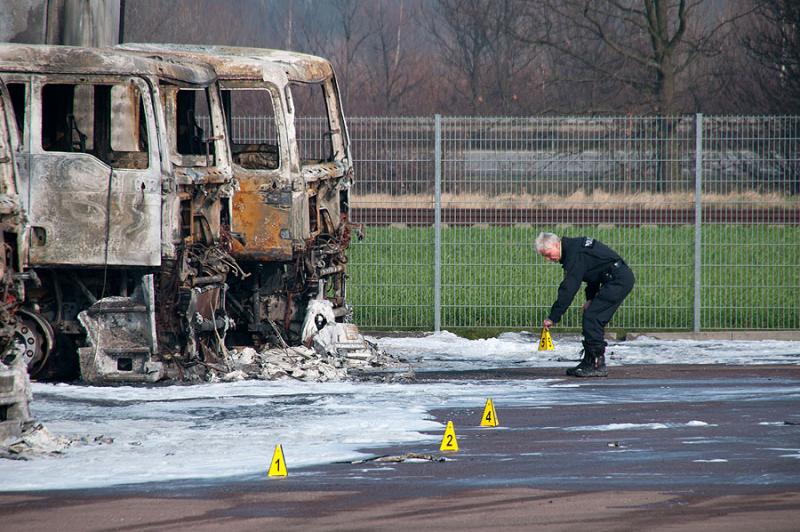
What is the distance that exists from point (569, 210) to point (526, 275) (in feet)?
3.29

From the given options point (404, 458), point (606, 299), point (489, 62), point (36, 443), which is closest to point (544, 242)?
point (606, 299)

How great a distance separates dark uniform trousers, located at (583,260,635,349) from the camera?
14516mm

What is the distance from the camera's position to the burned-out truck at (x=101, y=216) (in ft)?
42.9

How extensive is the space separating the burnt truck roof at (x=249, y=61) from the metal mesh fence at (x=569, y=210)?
5.33 feet

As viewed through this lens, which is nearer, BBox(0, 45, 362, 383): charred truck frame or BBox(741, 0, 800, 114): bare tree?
BBox(0, 45, 362, 383): charred truck frame

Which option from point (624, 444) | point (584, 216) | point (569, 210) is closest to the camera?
point (624, 444)

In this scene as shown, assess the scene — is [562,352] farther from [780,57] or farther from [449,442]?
[780,57]

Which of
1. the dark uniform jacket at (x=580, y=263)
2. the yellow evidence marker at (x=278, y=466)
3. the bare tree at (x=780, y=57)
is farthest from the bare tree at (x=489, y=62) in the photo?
the yellow evidence marker at (x=278, y=466)

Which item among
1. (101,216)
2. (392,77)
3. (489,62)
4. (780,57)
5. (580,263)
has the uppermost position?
(489,62)

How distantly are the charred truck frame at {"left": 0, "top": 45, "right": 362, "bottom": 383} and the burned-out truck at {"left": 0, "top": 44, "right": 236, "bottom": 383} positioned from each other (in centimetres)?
1

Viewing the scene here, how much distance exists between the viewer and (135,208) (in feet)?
43.0

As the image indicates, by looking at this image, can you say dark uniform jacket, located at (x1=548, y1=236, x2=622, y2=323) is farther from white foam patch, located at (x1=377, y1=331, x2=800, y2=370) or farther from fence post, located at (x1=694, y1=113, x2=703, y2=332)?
fence post, located at (x1=694, y1=113, x2=703, y2=332)

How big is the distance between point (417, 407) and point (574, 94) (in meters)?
32.1

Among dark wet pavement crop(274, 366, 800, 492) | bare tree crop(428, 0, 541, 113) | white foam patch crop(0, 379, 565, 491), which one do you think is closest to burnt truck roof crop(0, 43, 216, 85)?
white foam patch crop(0, 379, 565, 491)
